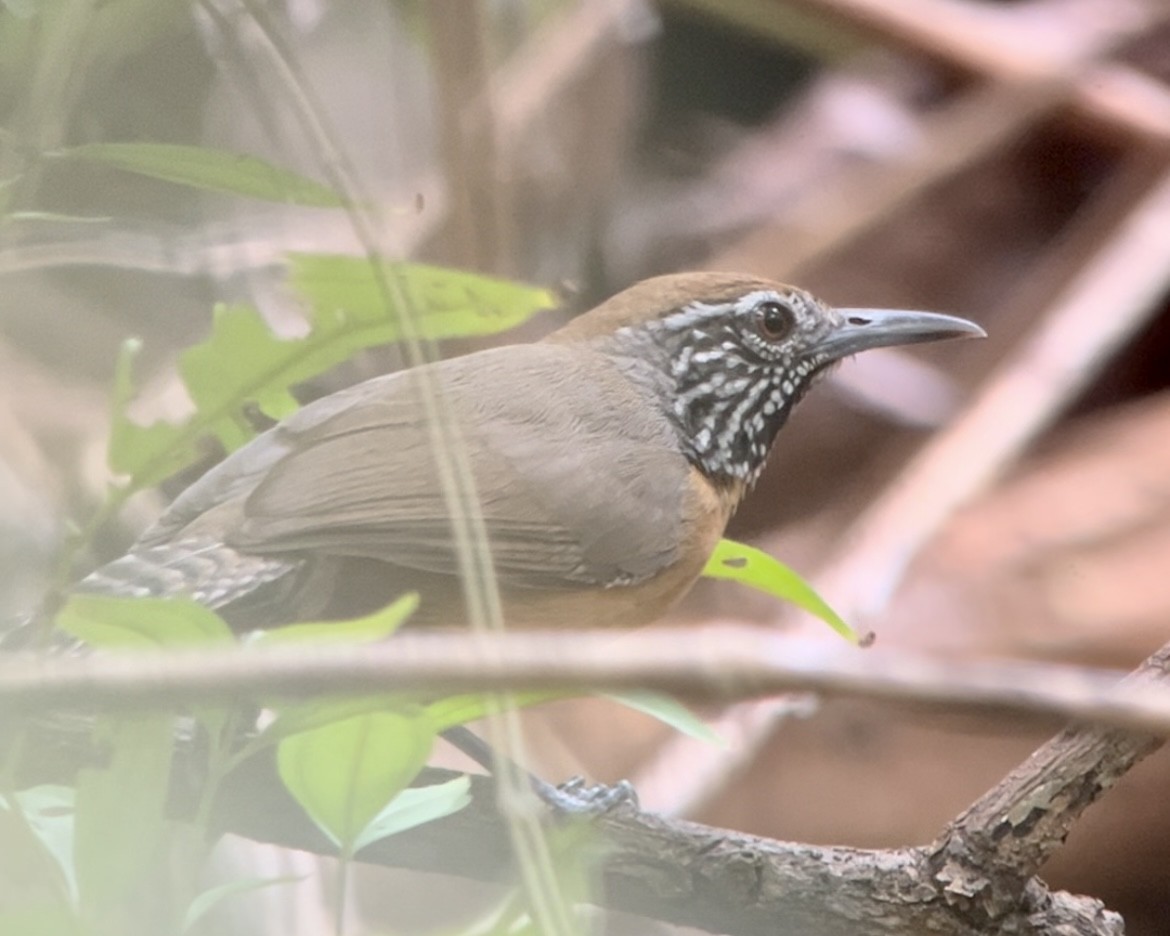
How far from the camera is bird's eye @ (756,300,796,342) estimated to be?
9.11 feet

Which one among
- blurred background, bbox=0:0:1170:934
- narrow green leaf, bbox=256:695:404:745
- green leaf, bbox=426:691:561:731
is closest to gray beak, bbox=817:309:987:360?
blurred background, bbox=0:0:1170:934

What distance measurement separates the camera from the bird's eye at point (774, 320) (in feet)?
9.11

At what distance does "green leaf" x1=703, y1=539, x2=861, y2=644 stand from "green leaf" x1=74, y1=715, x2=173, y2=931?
2.69ft

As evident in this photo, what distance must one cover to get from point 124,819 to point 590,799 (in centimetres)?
107

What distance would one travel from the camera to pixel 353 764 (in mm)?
1332

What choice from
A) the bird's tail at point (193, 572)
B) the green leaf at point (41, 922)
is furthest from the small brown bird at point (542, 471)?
the green leaf at point (41, 922)

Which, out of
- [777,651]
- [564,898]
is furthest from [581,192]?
[777,651]

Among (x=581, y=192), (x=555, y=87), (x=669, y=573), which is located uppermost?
(x=555, y=87)

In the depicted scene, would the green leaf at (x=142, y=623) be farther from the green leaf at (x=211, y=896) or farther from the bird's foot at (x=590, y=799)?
the bird's foot at (x=590, y=799)

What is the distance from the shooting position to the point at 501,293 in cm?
168

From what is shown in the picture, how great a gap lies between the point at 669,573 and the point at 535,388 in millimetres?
383

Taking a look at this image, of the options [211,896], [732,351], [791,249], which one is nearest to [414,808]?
[211,896]

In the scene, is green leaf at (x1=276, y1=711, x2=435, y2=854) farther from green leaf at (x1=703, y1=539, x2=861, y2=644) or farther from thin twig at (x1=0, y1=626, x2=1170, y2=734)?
green leaf at (x1=703, y1=539, x2=861, y2=644)

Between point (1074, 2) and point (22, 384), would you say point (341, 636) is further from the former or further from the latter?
point (1074, 2)
